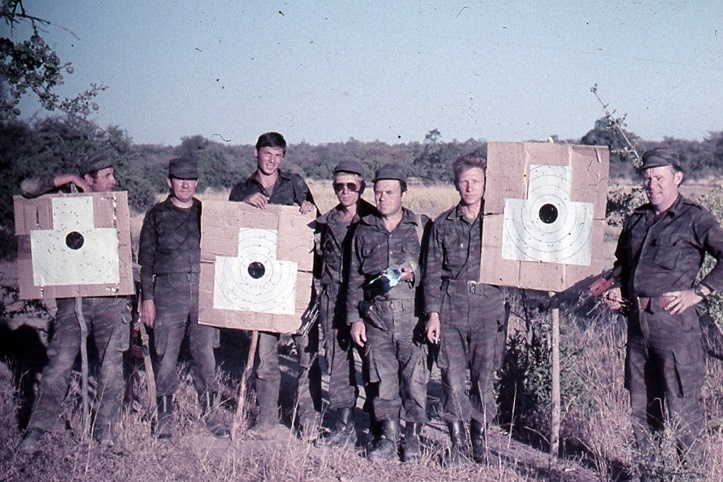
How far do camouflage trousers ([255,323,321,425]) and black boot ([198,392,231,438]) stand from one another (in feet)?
1.03

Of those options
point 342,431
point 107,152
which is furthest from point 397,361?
point 107,152

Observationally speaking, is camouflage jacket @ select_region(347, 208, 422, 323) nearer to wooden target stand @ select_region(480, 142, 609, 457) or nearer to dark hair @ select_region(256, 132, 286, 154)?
wooden target stand @ select_region(480, 142, 609, 457)

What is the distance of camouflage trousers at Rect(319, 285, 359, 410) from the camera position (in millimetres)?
5301

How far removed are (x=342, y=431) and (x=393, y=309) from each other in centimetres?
126

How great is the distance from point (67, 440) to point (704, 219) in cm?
501

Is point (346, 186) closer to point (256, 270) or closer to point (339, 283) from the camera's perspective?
point (339, 283)

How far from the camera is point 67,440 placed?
5.20 meters

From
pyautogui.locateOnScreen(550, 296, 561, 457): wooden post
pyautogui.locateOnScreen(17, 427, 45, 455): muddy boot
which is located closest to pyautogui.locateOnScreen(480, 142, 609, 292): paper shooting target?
pyautogui.locateOnScreen(550, 296, 561, 457): wooden post

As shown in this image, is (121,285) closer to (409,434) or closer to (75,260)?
(75,260)

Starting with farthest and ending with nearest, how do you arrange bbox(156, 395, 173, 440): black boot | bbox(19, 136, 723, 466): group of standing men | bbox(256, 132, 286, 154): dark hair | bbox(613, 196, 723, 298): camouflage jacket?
1. bbox(256, 132, 286, 154): dark hair
2. bbox(156, 395, 173, 440): black boot
3. bbox(19, 136, 723, 466): group of standing men
4. bbox(613, 196, 723, 298): camouflage jacket

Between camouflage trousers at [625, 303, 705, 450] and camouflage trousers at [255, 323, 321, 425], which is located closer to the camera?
camouflage trousers at [625, 303, 705, 450]

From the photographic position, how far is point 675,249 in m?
4.24

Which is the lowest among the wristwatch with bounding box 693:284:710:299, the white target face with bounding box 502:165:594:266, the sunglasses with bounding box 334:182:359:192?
the wristwatch with bounding box 693:284:710:299

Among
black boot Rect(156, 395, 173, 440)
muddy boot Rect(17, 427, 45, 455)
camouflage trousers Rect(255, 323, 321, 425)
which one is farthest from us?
camouflage trousers Rect(255, 323, 321, 425)
